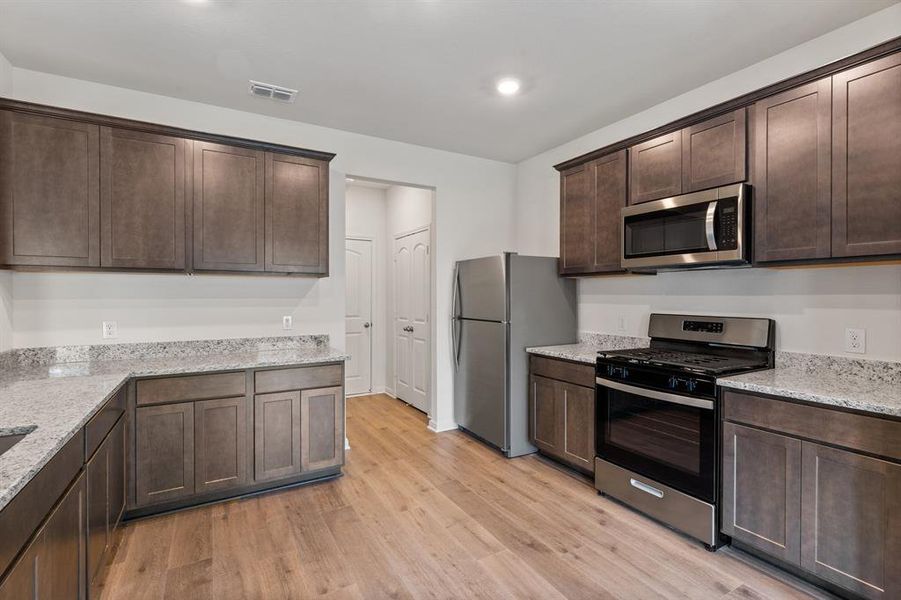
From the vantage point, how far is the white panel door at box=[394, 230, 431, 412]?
494 cm

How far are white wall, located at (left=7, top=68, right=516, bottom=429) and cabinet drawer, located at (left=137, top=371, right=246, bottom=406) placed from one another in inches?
24.9

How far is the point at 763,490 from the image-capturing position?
6.98 ft

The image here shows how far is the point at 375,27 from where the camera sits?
7.67ft

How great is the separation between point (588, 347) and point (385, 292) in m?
3.09

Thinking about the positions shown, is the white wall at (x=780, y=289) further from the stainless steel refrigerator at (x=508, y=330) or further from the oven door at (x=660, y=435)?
the oven door at (x=660, y=435)

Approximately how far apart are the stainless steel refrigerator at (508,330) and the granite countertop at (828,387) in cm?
160

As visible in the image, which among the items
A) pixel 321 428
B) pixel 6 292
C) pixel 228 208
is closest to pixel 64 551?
pixel 321 428

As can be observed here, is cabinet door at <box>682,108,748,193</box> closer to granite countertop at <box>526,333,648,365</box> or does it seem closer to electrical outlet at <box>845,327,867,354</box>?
electrical outlet at <box>845,327,867,354</box>

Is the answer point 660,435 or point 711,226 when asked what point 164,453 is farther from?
point 711,226

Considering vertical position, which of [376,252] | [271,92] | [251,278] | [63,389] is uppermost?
[271,92]

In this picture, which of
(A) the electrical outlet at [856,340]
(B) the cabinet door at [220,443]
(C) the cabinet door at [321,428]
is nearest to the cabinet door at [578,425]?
(A) the electrical outlet at [856,340]

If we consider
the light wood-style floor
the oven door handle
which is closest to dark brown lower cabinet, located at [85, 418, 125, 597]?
the light wood-style floor

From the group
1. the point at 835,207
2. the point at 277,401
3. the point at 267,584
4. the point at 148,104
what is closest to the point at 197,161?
the point at 148,104

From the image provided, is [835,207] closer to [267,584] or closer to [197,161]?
[267,584]
